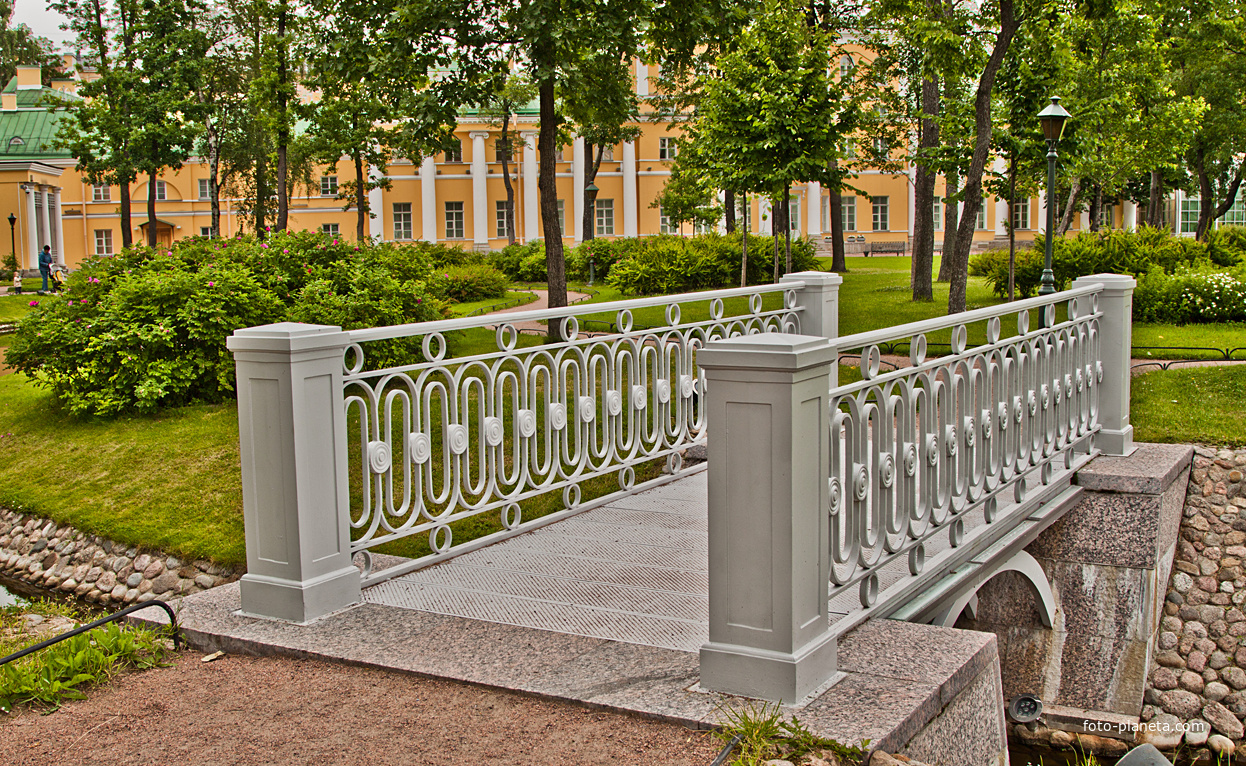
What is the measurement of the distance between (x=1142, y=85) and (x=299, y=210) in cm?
4682

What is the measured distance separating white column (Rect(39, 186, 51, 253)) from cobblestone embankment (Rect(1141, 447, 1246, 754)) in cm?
5053

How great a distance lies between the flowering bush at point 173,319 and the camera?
444 inches

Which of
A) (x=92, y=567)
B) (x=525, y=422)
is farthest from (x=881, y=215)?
(x=525, y=422)

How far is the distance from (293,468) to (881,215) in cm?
5411

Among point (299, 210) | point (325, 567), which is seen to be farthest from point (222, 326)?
point (299, 210)

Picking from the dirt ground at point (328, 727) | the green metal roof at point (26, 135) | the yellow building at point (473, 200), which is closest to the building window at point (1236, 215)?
the yellow building at point (473, 200)

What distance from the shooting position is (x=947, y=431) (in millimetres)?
4945

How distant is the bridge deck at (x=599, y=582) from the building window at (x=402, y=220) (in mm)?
57144

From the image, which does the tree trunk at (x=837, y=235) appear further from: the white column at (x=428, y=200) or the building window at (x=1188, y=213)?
the building window at (x=1188, y=213)

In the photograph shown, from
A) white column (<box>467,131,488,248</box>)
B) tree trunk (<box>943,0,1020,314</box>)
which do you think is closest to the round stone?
tree trunk (<box>943,0,1020,314</box>)

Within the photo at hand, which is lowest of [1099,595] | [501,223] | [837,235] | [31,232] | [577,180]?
[1099,595]

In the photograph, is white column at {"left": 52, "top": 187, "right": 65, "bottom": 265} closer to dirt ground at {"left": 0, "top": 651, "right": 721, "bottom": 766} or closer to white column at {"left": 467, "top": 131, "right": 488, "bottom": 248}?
white column at {"left": 467, "top": 131, "right": 488, "bottom": 248}

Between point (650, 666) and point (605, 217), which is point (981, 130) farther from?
point (605, 217)

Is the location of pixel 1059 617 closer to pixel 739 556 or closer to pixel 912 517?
pixel 912 517
